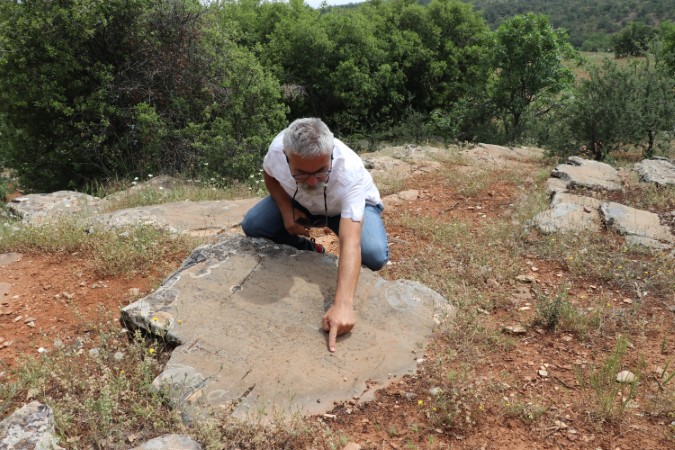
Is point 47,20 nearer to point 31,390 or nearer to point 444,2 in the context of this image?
point 31,390

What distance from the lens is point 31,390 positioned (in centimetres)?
233

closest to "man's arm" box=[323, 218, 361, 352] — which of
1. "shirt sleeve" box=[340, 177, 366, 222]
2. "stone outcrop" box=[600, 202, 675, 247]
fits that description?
"shirt sleeve" box=[340, 177, 366, 222]

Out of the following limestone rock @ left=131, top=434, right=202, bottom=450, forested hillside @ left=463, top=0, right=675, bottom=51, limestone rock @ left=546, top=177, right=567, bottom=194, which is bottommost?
limestone rock @ left=546, top=177, right=567, bottom=194

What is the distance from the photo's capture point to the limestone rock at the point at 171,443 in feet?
6.47

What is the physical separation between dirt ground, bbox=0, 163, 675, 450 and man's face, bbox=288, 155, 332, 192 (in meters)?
1.09

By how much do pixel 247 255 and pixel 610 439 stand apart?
2123 millimetres

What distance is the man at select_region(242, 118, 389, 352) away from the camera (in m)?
2.72

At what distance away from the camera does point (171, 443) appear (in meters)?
1.99

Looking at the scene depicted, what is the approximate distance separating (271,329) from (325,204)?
35.3 inches

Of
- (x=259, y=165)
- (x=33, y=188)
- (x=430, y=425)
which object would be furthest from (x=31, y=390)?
(x=33, y=188)

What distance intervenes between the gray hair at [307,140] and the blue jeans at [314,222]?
0.73 metres

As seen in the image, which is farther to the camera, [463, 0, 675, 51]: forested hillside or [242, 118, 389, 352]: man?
[463, 0, 675, 51]: forested hillside

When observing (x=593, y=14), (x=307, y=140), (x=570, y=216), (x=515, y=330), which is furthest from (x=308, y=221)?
(x=593, y=14)

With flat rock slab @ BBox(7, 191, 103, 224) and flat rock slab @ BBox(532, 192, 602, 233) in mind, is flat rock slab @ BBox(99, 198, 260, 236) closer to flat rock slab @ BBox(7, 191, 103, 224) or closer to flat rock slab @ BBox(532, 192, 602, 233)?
flat rock slab @ BBox(7, 191, 103, 224)
